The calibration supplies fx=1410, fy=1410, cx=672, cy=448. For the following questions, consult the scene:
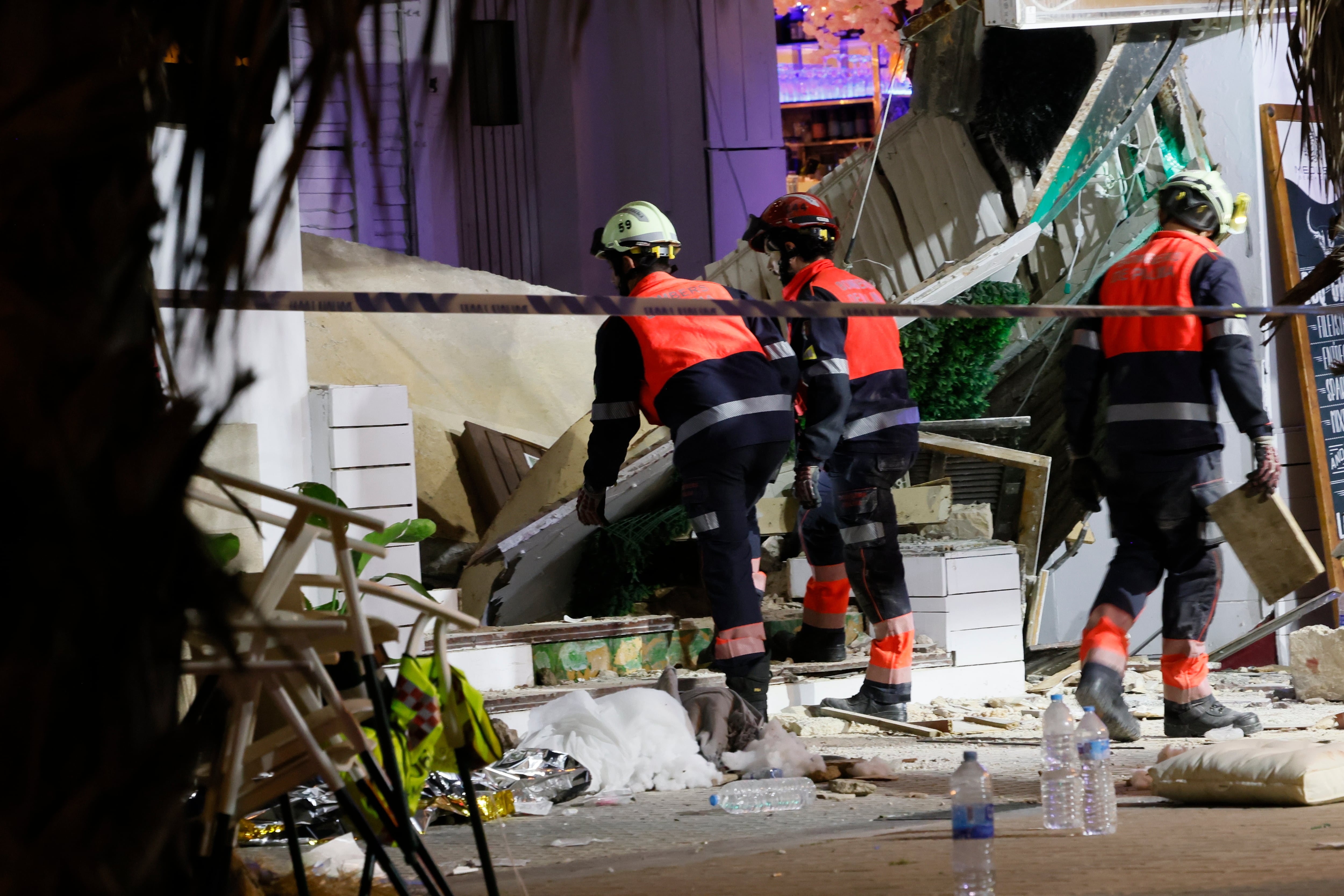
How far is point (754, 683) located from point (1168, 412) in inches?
72.5

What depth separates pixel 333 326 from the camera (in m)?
10.7

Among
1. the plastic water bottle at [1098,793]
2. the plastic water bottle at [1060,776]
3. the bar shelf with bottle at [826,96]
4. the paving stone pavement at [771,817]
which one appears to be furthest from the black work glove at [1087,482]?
the bar shelf with bottle at [826,96]

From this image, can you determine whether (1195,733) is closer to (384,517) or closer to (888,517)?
(888,517)

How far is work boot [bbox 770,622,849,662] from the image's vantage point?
6.64m

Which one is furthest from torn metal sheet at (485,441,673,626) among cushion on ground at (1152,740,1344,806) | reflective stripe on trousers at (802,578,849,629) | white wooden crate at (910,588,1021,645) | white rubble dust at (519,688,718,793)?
cushion on ground at (1152,740,1344,806)

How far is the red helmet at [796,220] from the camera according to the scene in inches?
249

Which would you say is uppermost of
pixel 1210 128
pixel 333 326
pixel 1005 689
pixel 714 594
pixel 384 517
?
pixel 1210 128

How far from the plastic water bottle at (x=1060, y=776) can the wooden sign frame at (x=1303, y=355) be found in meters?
5.79

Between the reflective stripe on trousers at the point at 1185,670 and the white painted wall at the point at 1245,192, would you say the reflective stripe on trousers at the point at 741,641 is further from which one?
the white painted wall at the point at 1245,192

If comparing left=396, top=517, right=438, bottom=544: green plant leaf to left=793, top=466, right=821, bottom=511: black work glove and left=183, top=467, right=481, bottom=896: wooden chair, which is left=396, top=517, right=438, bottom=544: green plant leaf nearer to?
left=793, top=466, right=821, bottom=511: black work glove

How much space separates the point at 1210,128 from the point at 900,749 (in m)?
5.91

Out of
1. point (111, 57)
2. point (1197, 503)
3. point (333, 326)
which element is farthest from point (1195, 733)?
point (333, 326)

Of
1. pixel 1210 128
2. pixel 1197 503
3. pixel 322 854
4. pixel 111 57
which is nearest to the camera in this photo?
pixel 111 57

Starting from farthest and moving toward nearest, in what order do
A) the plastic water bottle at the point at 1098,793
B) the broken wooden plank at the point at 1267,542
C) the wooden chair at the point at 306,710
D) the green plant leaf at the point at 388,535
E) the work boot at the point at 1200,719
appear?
the work boot at the point at 1200,719, the broken wooden plank at the point at 1267,542, the green plant leaf at the point at 388,535, the plastic water bottle at the point at 1098,793, the wooden chair at the point at 306,710
